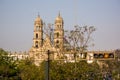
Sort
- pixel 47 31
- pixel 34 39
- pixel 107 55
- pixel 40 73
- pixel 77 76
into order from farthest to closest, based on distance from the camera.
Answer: pixel 34 39 → pixel 47 31 → pixel 40 73 → pixel 77 76 → pixel 107 55

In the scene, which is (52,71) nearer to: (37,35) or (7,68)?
(7,68)

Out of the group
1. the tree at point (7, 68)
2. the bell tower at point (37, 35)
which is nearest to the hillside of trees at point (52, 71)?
the tree at point (7, 68)

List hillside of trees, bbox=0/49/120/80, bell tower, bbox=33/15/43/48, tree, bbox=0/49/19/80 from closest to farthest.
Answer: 1. hillside of trees, bbox=0/49/120/80
2. tree, bbox=0/49/19/80
3. bell tower, bbox=33/15/43/48

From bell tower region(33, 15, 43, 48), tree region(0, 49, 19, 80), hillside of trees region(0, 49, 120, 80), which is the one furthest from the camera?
bell tower region(33, 15, 43, 48)

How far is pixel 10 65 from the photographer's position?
3672cm

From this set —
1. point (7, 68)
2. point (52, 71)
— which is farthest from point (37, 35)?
point (52, 71)

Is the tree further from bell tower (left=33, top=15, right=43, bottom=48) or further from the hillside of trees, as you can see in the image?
bell tower (left=33, top=15, right=43, bottom=48)

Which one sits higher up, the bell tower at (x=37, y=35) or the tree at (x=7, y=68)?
the bell tower at (x=37, y=35)

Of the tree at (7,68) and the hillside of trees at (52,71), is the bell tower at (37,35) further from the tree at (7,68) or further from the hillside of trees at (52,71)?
the tree at (7,68)

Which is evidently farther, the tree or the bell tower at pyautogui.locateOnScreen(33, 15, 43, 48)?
the bell tower at pyautogui.locateOnScreen(33, 15, 43, 48)

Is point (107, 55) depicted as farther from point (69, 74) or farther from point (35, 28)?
point (35, 28)

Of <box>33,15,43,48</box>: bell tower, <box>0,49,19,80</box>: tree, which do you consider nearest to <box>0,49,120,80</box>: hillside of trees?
<box>0,49,19,80</box>: tree

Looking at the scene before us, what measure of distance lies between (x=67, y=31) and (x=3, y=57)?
9.00 metres

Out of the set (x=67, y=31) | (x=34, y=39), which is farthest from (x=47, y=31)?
(x=34, y=39)
